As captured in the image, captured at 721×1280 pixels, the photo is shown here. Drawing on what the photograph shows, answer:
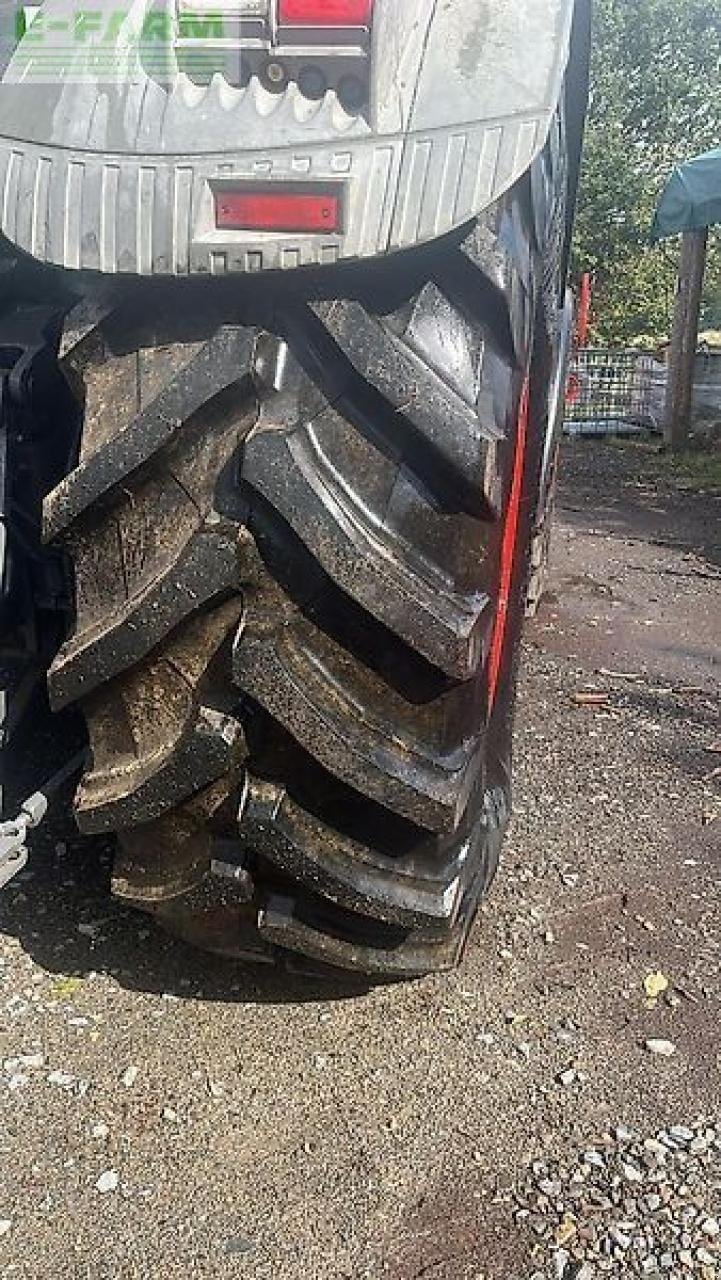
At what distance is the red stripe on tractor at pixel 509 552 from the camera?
102 inches

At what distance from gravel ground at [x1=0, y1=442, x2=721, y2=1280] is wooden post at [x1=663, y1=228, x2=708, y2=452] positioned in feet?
27.9

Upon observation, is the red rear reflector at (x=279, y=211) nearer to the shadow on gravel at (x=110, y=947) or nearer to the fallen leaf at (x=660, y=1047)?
the shadow on gravel at (x=110, y=947)

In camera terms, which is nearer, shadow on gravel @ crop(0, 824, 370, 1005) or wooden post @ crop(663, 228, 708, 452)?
shadow on gravel @ crop(0, 824, 370, 1005)

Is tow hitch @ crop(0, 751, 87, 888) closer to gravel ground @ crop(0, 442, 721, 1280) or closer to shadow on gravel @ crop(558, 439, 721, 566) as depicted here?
gravel ground @ crop(0, 442, 721, 1280)

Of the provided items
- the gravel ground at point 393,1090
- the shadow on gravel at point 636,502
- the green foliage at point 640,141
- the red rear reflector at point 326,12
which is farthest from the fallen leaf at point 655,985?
the green foliage at point 640,141

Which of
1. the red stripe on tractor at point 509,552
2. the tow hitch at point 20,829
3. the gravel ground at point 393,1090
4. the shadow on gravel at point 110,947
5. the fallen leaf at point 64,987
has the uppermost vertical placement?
the red stripe on tractor at point 509,552

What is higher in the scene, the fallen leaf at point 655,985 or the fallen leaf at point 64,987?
the fallen leaf at point 64,987

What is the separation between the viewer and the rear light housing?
6.05 feet

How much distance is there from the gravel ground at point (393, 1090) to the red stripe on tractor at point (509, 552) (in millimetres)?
608

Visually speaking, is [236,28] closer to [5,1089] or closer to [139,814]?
[139,814]

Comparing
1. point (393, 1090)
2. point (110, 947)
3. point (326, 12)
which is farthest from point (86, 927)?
point (326, 12)

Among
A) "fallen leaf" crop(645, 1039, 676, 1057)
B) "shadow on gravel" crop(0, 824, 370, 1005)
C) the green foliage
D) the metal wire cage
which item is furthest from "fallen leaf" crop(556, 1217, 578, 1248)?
the green foliage

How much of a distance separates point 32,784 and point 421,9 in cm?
186

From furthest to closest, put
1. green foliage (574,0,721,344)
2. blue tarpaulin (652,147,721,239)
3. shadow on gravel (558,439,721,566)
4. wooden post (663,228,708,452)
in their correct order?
green foliage (574,0,721,344)
wooden post (663,228,708,452)
blue tarpaulin (652,147,721,239)
shadow on gravel (558,439,721,566)
